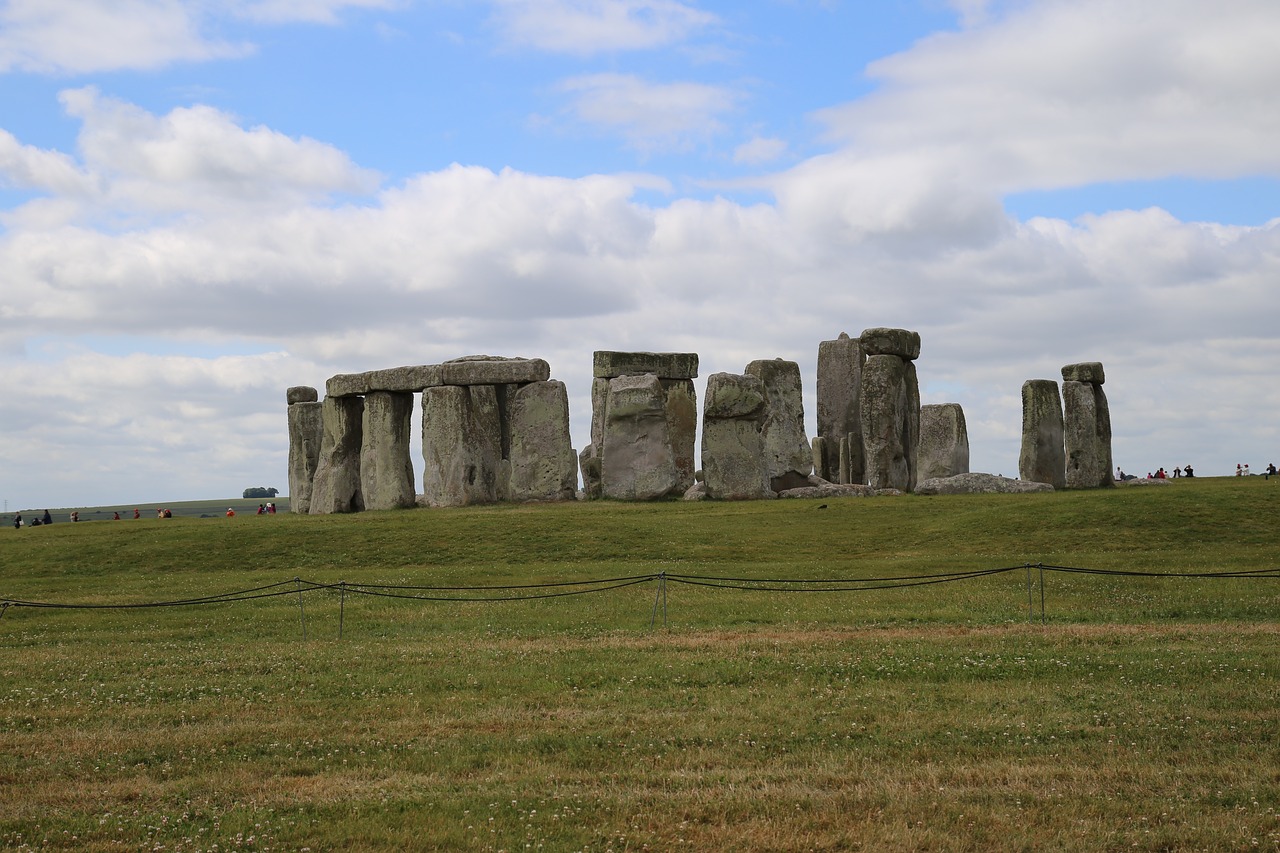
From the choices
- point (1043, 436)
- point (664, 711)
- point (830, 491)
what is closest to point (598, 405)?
point (830, 491)

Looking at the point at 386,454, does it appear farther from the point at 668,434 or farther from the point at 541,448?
the point at 668,434

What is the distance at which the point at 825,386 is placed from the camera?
42.2 m

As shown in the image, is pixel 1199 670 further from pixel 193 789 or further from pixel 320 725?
pixel 193 789

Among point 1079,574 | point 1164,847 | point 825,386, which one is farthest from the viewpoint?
point 825,386

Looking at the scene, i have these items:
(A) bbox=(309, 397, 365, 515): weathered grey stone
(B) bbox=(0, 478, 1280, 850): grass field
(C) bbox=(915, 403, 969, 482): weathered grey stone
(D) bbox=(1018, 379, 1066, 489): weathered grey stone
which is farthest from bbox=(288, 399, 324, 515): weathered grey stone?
(D) bbox=(1018, 379, 1066, 489): weathered grey stone

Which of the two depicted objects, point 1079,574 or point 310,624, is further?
point 1079,574

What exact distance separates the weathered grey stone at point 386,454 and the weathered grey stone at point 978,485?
1384 centimetres

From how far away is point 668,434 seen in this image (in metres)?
35.2

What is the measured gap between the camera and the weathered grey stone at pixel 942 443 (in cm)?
3925

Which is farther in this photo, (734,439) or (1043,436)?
(1043,436)

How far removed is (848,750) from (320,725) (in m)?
4.62

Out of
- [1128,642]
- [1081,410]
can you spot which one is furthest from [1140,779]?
[1081,410]

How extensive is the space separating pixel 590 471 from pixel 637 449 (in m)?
5.39

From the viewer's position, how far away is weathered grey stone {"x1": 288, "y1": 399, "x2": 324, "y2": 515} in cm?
4241
